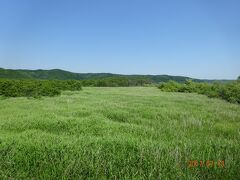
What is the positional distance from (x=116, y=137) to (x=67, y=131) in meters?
2.15

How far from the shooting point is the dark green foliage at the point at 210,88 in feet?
104

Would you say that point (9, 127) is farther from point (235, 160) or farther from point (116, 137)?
point (235, 160)

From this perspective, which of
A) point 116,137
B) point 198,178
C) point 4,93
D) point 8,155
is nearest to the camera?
point 198,178

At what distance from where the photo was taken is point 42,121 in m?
10.8

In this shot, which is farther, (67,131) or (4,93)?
(4,93)

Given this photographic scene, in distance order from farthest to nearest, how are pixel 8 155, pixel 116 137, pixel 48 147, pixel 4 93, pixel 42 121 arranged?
pixel 4 93 → pixel 42 121 → pixel 116 137 → pixel 48 147 → pixel 8 155

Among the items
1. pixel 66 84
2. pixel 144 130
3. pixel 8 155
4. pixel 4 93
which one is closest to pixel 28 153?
pixel 8 155

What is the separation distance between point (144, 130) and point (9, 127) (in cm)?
482

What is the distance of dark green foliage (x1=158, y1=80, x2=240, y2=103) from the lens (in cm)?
3181

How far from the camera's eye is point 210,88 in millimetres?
45469
